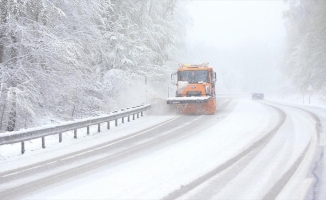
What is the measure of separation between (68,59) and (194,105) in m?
8.72

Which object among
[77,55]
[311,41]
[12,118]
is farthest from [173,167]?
[311,41]

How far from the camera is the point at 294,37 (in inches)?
1964

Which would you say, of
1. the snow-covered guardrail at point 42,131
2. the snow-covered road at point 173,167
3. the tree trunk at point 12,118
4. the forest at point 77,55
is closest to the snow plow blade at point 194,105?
the forest at point 77,55

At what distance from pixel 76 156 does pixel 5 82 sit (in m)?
5.40

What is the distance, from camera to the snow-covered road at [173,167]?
243 inches

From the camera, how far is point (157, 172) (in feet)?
24.6

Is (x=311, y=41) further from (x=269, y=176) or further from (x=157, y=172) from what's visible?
(x=157, y=172)

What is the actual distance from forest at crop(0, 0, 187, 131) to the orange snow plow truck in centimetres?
313

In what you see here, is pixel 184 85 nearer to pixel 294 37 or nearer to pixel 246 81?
pixel 294 37

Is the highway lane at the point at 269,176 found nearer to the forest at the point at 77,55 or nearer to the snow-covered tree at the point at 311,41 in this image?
the forest at the point at 77,55

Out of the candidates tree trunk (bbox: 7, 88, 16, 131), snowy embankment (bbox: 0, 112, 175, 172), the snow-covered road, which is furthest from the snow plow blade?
tree trunk (bbox: 7, 88, 16, 131)

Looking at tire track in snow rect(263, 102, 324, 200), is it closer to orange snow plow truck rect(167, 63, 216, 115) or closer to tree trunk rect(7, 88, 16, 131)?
tree trunk rect(7, 88, 16, 131)

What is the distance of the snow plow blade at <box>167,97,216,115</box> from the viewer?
1998 cm

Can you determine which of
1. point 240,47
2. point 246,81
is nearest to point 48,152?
point 246,81
